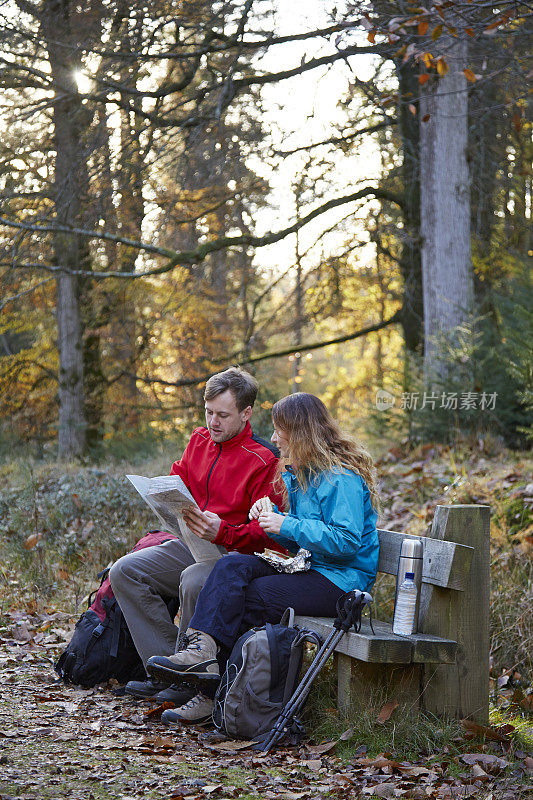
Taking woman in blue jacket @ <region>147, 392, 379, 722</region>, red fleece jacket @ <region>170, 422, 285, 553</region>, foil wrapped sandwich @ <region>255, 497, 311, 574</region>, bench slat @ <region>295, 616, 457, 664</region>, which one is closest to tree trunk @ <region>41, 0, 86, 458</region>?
red fleece jacket @ <region>170, 422, 285, 553</region>

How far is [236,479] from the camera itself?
485 cm

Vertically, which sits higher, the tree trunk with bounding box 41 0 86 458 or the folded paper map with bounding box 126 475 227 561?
the tree trunk with bounding box 41 0 86 458

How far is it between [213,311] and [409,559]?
1569cm

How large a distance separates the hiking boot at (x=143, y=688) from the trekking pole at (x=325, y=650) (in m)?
0.96

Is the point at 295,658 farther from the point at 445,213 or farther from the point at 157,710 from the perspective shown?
the point at 445,213

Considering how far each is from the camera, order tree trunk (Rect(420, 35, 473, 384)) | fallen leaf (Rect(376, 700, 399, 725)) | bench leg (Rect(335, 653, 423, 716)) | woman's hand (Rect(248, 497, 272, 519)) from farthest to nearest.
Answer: tree trunk (Rect(420, 35, 473, 384)), woman's hand (Rect(248, 497, 272, 519)), bench leg (Rect(335, 653, 423, 716)), fallen leaf (Rect(376, 700, 399, 725))

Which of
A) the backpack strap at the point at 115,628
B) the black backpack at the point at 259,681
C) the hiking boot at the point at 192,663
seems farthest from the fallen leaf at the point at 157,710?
the backpack strap at the point at 115,628

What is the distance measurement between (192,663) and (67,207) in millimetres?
7725

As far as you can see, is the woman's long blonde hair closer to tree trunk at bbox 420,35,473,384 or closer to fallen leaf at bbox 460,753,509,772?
fallen leaf at bbox 460,753,509,772

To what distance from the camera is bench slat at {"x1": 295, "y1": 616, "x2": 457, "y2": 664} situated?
373cm

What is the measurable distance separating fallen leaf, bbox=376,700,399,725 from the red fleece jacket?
3.59ft

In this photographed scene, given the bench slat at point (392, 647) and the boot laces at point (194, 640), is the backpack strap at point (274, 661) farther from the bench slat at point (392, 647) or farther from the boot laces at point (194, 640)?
the boot laces at point (194, 640)

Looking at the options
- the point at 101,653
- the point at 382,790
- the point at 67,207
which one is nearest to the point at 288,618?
the point at 382,790

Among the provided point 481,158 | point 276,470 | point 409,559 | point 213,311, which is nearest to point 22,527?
point 276,470
